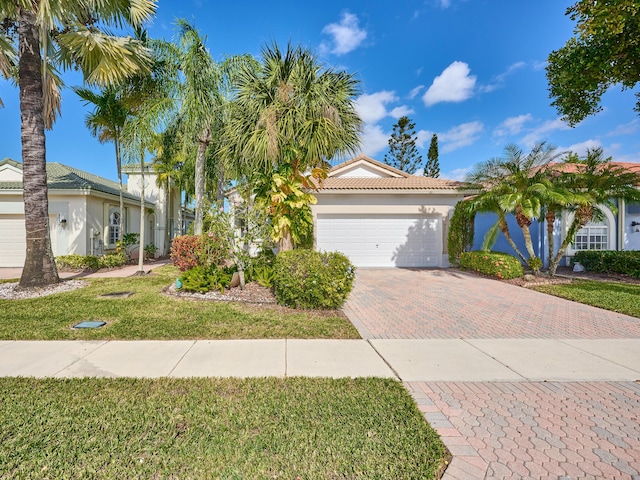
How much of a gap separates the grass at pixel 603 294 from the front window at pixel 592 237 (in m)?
4.90

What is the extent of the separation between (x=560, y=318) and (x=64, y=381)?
8.30 meters

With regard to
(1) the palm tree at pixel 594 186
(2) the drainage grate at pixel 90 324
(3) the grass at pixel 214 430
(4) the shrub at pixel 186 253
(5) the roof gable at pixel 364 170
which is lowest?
(3) the grass at pixel 214 430

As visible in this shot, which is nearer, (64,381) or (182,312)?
(64,381)

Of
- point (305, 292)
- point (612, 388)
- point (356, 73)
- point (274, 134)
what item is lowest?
point (612, 388)

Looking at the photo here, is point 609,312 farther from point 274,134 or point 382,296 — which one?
point 274,134

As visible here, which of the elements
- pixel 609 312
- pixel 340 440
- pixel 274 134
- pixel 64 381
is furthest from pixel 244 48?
pixel 609 312

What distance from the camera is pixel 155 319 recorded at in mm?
5605

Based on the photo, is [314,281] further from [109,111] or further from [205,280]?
[109,111]

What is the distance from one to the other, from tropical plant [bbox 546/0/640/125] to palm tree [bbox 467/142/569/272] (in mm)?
2223

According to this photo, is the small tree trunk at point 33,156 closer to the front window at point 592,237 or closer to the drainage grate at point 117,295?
the drainage grate at point 117,295

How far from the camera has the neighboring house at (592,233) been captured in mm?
13250

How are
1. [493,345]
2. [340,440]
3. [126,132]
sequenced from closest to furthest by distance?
[340,440] < [493,345] < [126,132]

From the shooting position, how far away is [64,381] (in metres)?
3.27

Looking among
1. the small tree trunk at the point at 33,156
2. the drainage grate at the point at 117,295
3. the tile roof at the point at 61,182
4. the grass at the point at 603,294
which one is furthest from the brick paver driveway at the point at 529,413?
the tile roof at the point at 61,182
